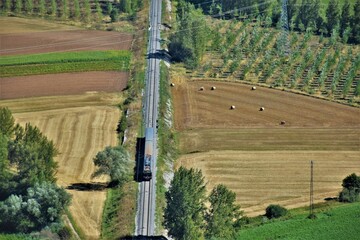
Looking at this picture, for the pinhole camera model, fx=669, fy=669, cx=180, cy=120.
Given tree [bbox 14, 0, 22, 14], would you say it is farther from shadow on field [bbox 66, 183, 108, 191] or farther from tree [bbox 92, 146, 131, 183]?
tree [bbox 92, 146, 131, 183]

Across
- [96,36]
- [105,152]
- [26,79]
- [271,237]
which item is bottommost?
[271,237]

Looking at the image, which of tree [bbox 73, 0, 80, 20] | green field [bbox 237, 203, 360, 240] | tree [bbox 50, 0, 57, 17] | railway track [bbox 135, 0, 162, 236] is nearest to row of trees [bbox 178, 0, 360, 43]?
railway track [bbox 135, 0, 162, 236]

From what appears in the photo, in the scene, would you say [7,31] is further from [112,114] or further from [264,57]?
[264,57]

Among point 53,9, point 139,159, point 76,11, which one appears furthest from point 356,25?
point 139,159

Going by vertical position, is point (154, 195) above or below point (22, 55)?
Result: below

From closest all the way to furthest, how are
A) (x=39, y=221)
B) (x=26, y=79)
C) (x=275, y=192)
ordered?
(x=39, y=221) → (x=275, y=192) → (x=26, y=79)

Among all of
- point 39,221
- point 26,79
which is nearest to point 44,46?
point 26,79
